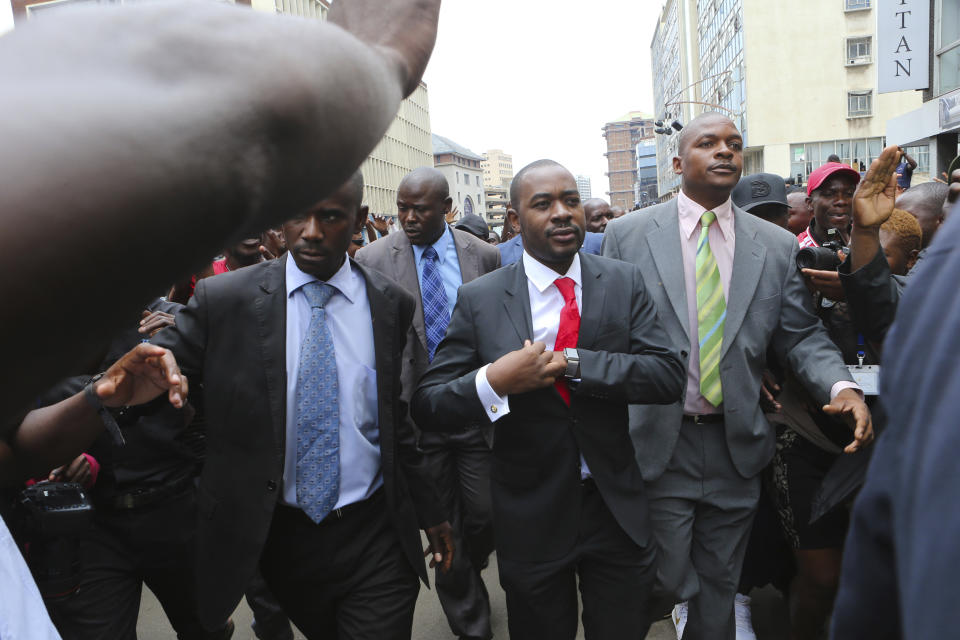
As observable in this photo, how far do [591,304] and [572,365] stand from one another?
403mm

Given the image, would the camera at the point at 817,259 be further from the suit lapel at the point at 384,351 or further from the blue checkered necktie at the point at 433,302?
the blue checkered necktie at the point at 433,302

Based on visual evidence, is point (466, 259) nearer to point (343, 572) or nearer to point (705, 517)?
point (705, 517)

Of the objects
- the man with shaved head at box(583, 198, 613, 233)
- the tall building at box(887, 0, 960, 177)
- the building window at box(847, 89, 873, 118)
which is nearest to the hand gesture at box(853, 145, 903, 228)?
the man with shaved head at box(583, 198, 613, 233)

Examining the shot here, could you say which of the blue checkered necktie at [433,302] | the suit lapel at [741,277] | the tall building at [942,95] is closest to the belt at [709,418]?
the suit lapel at [741,277]

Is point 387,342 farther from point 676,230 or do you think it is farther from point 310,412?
point 676,230

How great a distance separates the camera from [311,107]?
0.50 meters

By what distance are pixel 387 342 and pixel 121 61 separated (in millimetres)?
2592

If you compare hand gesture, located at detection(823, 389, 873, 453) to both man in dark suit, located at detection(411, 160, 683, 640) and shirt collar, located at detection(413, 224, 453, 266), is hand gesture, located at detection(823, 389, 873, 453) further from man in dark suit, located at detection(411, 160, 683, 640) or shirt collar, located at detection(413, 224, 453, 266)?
shirt collar, located at detection(413, 224, 453, 266)

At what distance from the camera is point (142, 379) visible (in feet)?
6.90

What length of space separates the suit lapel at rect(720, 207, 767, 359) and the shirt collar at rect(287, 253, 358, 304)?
1715 millimetres

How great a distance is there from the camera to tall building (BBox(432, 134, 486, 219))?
115m

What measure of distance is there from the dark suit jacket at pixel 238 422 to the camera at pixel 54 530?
427 millimetres

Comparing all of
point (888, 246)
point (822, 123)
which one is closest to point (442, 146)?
point (822, 123)

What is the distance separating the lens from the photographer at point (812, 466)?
3.34 meters
